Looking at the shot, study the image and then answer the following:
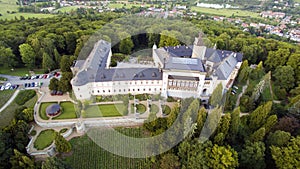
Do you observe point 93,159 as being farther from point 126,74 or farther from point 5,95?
point 5,95

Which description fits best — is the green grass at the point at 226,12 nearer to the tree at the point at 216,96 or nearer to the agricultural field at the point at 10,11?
the agricultural field at the point at 10,11

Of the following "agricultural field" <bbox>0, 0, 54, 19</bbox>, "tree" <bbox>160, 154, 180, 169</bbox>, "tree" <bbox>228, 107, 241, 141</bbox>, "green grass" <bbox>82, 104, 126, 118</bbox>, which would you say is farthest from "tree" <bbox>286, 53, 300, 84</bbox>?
"agricultural field" <bbox>0, 0, 54, 19</bbox>

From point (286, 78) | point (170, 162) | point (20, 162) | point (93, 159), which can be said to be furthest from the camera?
point (286, 78)

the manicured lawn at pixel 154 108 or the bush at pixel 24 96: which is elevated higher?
the bush at pixel 24 96

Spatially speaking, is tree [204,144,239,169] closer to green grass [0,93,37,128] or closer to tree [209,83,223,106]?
tree [209,83,223,106]

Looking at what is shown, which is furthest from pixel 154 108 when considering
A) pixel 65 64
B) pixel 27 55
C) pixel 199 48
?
pixel 27 55

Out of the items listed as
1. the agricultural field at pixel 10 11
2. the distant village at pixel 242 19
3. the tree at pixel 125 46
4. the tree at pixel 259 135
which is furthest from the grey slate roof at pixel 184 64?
the agricultural field at pixel 10 11
